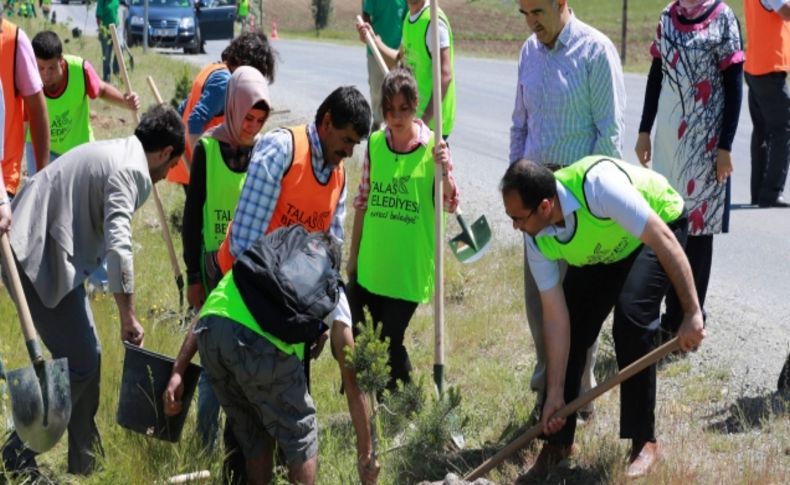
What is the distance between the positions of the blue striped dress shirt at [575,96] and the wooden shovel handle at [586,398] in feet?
4.15

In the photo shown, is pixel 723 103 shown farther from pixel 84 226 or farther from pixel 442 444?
pixel 84 226

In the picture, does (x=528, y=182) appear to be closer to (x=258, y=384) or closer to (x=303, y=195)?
(x=303, y=195)

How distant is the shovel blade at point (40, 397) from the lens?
5004 mm

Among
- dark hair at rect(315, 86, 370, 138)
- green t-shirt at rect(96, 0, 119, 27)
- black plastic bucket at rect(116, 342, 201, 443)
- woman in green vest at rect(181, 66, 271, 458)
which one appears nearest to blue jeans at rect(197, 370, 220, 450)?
woman in green vest at rect(181, 66, 271, 458)

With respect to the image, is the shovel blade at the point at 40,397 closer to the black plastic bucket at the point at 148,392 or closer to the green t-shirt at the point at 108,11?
the black plastic bucket at the point at 148,392

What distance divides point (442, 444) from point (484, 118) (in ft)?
40.3

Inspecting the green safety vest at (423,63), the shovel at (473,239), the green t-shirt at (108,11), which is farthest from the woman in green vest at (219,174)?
the green t-shirt at (108,11)

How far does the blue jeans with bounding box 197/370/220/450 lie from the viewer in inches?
218

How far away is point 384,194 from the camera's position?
605cm

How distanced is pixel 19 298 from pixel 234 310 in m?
0.98

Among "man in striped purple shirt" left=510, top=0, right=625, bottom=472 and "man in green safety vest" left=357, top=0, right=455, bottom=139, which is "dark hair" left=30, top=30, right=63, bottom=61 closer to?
"man in green safety vest" left=357, top=0, right=455, bottom=139

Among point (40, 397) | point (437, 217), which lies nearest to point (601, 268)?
point (437, 217)

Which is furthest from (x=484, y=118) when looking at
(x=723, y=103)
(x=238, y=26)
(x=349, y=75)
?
(x=238, y=26)

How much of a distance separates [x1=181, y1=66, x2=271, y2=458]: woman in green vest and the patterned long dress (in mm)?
2315
